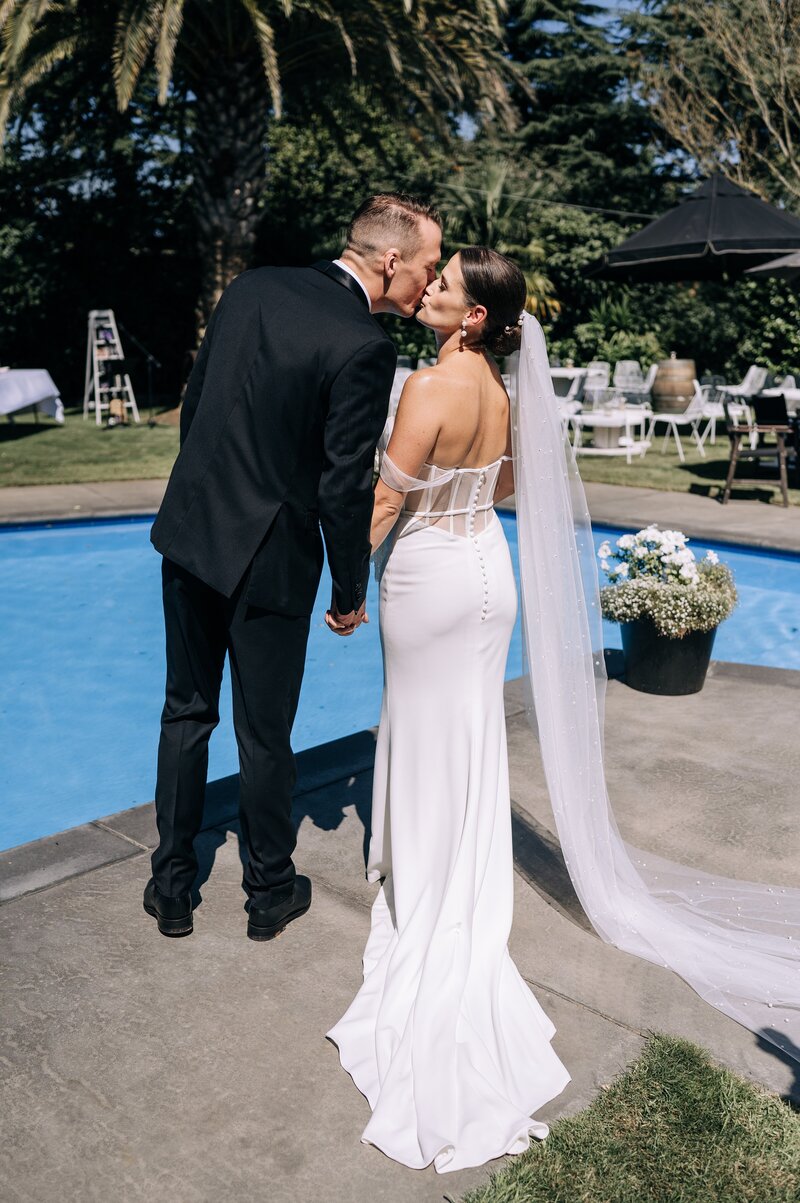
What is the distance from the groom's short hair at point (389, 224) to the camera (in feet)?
8.56

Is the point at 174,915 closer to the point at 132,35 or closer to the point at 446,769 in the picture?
the point at 446,769

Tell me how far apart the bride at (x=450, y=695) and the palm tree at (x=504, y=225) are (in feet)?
53.9

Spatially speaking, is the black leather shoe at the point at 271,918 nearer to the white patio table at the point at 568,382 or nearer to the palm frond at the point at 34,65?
the white patio table at the point at 568,382

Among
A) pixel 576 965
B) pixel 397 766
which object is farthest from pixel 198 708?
pixel 576 965

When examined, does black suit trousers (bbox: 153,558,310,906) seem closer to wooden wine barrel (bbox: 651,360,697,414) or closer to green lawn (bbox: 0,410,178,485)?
green lawn (bbox: 0,410,178,485)

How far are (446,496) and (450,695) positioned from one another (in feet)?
1.72

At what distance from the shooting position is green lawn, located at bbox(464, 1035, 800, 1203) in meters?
2.05

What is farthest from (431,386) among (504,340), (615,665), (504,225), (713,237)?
(504,225)

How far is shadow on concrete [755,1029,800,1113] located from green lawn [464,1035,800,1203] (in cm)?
7

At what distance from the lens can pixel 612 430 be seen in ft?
43.2

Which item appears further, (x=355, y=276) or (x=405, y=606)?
(x=405, y=606)

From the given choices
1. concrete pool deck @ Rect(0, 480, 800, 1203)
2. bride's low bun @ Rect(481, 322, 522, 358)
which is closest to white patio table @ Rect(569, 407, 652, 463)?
concrete pool deck @ Rect(0, 480, 800, 1203)

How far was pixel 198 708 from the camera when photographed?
2.84 m

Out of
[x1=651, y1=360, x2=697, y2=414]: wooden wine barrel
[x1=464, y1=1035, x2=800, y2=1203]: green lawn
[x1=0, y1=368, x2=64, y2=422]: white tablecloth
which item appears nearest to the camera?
[x1=464, y1=1035, x2=800, y2=1203]: green lawn
